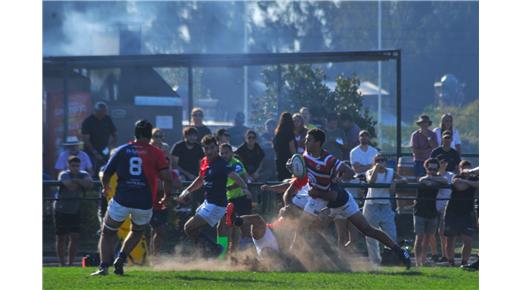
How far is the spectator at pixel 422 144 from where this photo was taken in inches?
867

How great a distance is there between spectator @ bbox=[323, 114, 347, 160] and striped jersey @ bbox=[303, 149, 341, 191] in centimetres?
555

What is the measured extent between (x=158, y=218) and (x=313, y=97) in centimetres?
1418

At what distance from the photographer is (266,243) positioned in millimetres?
16547

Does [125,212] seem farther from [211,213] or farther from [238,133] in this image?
[238,133]

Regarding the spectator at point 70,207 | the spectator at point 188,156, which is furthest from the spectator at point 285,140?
the spectator at point 70,207

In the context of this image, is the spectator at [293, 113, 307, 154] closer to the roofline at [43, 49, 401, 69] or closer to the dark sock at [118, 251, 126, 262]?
the roofline at [43, 49, 401, 69]

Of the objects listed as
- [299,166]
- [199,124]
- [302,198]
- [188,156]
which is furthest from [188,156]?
[299,166]

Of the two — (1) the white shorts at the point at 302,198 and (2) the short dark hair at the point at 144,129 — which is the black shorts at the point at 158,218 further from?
(2) the short dark hair at the point at 144,129

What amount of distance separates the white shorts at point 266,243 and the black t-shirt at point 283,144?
4190 mm
